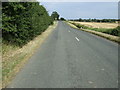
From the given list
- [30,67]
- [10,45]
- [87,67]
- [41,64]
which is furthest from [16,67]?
[10,45]

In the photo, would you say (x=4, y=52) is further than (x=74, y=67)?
Yes

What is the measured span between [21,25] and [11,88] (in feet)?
21.2

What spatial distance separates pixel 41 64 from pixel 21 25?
4304 mm

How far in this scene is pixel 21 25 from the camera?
10.3 metres

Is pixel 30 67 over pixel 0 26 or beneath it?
beneath

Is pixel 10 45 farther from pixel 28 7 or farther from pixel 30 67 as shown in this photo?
pixel 30 67

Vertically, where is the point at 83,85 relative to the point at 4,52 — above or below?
below

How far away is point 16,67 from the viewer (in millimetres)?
6535

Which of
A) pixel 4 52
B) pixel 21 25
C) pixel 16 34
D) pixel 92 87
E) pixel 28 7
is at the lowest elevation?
pixel 92 87

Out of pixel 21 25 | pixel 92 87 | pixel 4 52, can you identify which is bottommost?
pixel 92 87

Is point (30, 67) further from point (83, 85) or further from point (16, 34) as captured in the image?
point (16, 34)

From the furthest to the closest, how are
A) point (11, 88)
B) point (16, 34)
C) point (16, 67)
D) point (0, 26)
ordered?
point (16, 34)
point (0, 26)
point (16, 67)
point (11, 88)

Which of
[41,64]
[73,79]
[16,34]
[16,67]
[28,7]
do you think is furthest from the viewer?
[28,7]

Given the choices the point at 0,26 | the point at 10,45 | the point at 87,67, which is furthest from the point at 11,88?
the point at 10,45
